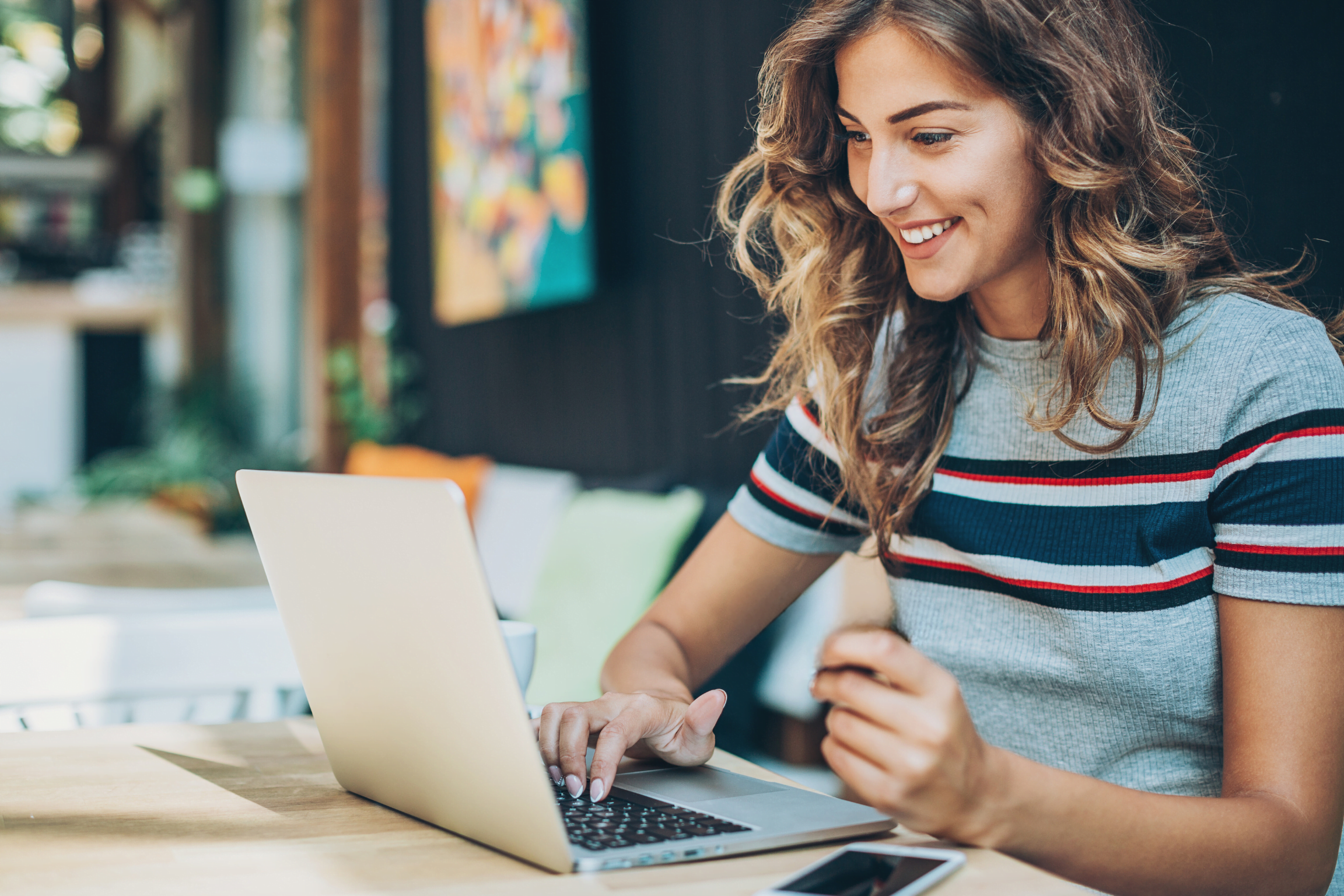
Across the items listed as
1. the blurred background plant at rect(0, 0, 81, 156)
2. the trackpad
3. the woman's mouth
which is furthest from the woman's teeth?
the blurred background plant at rect(0, 0, 81, 156)

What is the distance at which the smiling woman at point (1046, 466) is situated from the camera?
0.80 meters

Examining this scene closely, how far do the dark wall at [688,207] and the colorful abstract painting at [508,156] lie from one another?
82mm

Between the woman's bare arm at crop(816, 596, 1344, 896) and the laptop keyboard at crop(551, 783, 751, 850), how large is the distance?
9 cm

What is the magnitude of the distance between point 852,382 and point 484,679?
24.7 inches

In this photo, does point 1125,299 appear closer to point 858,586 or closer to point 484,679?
point 484,679

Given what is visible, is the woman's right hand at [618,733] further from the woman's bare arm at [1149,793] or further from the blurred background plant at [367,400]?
the blurred background plant at [367,400]

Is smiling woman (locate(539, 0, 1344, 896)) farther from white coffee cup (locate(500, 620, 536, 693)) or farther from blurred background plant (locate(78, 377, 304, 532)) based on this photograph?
blurred background plant (locate(78, 377, 304, 532))

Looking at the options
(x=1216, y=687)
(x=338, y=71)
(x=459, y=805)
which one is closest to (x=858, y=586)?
(x=1216, y=687)

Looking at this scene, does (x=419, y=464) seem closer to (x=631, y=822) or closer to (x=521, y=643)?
(x=521, y=643)

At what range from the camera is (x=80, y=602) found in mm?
1403

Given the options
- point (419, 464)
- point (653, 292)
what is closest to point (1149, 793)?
point (653, 292)

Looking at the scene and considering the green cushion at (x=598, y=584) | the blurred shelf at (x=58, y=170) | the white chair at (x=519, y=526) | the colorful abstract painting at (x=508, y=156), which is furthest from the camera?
the blurred shelf at (x=58, y=170)

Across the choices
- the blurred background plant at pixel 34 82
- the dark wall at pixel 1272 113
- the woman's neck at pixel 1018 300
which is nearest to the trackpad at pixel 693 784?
the woman's neck at pixel 1018 300

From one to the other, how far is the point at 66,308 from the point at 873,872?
10415 mm
